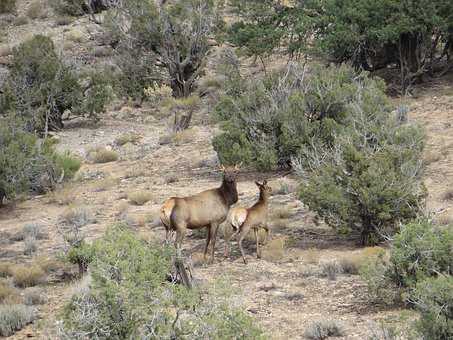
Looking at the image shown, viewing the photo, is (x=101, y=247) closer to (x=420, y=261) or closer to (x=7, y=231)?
(x=420, y=261)

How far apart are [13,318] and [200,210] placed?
3201 millimetres

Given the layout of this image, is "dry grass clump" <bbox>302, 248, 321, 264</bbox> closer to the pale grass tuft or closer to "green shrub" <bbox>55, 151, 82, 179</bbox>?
the pale grass tuft

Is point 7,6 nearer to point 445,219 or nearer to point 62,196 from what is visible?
point 62,196

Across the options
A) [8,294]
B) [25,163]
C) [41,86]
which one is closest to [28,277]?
[8,294]

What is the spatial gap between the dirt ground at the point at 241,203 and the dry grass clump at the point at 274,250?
16mm

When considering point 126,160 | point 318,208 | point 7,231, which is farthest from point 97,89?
point 318,208

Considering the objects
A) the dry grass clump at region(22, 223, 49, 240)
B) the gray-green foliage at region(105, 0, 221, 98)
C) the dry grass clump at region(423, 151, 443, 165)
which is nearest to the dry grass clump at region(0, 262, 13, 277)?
the dry grass clump at region(22, 223, 49, 240)

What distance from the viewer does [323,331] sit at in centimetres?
960

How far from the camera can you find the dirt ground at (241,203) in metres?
10.6

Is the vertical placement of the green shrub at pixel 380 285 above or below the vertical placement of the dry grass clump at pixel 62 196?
above

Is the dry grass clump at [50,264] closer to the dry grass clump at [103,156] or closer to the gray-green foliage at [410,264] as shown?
the gray-green foliage at [410,264]

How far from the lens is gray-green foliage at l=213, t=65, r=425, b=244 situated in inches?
527

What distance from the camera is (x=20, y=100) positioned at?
25391 millimetres

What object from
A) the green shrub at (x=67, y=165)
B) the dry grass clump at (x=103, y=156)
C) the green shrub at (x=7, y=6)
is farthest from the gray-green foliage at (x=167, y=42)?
the green shrub at (x=7, y=6)
